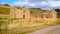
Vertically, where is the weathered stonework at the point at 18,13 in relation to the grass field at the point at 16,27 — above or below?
above

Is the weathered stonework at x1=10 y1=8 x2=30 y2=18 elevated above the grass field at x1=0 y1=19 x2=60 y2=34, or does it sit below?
above

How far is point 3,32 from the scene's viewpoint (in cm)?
1177

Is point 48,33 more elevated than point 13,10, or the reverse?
point 13,10

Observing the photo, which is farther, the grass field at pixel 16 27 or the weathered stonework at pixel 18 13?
the weathered stonework at pixel 18 13

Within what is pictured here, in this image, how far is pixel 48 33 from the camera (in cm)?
1295

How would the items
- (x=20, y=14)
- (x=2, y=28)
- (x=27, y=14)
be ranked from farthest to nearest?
(x=27, y=14) → (x=20, y=14) → (x=2, y=28)

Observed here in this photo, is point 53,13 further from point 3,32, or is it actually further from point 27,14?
point 3,32

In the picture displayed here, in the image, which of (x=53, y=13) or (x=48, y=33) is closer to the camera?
(x=48, y=33)

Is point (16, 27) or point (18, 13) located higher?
point (18, 13)

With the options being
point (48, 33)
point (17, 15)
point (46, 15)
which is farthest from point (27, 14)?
point (48, 33)

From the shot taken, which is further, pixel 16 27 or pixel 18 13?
pixel 18 13

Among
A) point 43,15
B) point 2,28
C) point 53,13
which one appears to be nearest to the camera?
point 2,28

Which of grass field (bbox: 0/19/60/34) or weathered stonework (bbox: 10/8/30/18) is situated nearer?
grass field (bbox: 0/19/60/34)

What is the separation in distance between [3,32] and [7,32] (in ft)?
1.04
